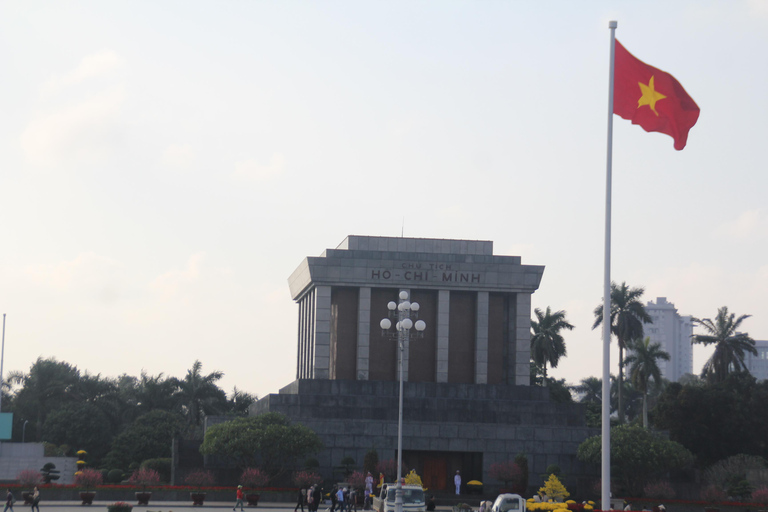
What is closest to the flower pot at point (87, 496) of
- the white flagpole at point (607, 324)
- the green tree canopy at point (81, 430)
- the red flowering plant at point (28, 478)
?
the red flowering plant at point (28, 478)

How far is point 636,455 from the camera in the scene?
53938 millimetres

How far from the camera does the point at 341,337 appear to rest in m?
66.5

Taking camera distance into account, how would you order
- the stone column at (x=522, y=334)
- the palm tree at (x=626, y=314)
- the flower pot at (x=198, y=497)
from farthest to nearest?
1. the palm tree at (x=626, y=314)
2. the stone column at (x=522, y=334)
3. the flower pot at (x=198, y=497)

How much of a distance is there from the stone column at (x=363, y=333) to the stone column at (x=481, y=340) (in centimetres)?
752

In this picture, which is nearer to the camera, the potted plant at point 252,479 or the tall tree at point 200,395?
the potted plant at point 252,479

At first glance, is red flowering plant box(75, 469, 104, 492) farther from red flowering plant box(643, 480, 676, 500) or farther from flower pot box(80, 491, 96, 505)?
red flowering plant box(643, 480, 676, 500)

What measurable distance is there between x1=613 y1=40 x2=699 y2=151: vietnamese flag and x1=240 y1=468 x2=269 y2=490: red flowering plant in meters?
34.5

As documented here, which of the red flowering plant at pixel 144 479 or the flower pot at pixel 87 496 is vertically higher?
the red flowering plant at pixel 144 479

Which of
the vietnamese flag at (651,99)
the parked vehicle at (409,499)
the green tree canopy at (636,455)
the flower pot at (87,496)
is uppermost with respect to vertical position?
the vietnamese flag at (651,99)

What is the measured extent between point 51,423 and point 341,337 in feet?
113

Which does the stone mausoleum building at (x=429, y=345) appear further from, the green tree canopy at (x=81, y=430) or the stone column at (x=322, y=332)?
the green tree canopy at (x=81, y=430)

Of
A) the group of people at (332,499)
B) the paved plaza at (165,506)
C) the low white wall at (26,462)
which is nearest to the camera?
the group of people at (332,499)

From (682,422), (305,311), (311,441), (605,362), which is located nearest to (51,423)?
(305,311)

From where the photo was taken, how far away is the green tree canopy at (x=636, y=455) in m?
54.1
